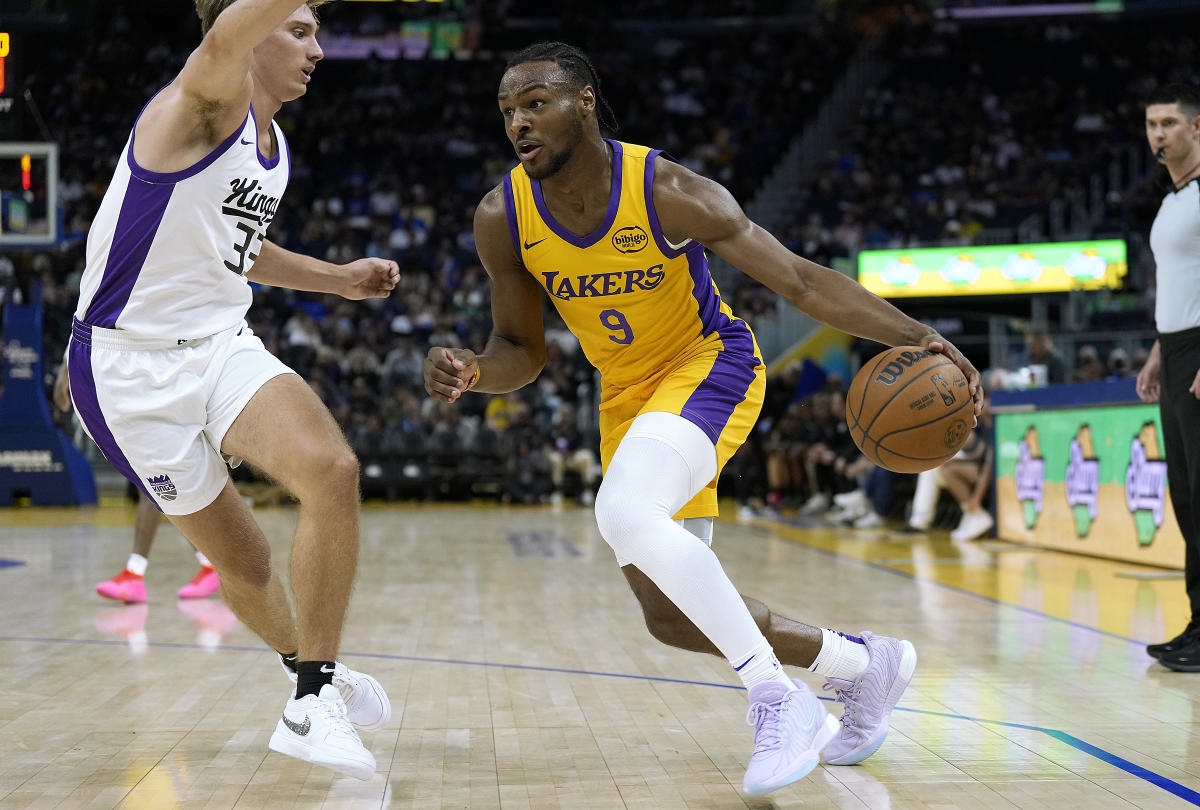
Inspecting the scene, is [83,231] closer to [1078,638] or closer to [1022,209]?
[1022,209]

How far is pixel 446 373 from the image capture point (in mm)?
3055

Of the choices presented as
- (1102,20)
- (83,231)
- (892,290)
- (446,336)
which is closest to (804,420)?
(892,290)

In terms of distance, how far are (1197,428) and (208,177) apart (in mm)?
3633

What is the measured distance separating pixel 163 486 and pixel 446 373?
795 millimetres

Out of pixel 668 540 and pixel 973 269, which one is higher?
pixel 973 269

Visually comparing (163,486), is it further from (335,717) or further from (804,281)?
(804,281)

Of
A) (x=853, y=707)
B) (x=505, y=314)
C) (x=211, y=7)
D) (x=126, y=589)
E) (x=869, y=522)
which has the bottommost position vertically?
(x=869, y=522)

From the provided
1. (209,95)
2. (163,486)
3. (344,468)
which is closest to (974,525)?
(344,468)

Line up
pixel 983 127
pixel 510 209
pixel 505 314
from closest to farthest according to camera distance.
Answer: pixel 510 209
pixel 505 314
pixel 983 127

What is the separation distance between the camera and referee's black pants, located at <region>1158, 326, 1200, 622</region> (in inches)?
181

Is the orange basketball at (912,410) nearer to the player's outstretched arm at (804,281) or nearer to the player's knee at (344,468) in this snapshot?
the player's outstretched arm at (804,281)

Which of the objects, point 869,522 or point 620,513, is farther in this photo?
point 869,522

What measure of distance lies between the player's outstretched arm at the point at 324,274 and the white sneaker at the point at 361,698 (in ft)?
3.66

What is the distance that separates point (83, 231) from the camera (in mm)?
19734
